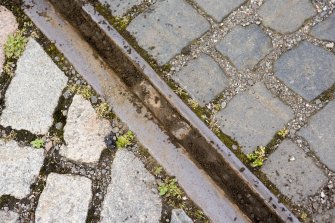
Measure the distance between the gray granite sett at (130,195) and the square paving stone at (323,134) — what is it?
0.98 metres

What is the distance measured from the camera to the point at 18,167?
2814 mm

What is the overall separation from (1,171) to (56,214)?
45 cm

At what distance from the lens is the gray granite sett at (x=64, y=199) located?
107 inches

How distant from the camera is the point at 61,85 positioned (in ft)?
9.93

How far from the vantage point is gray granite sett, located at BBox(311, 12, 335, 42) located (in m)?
2.94

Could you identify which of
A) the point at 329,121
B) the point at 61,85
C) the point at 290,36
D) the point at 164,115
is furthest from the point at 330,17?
the point at 61,85

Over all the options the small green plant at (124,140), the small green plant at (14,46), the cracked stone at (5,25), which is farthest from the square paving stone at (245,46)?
the cracked stone at (5,25)

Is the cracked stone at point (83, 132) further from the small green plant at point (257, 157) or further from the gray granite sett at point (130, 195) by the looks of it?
the small green plant at point (257, 157)

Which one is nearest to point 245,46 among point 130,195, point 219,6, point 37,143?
point 219,6

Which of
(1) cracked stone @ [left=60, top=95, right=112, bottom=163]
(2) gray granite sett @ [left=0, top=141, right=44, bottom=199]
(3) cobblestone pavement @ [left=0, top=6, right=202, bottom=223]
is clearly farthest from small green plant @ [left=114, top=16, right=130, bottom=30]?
(2) gray granite sett @ [left=0, top=141, right=44, bottom=199]

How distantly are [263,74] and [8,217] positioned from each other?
181 centimetres

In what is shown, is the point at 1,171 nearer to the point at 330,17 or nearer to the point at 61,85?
the point at 61,85

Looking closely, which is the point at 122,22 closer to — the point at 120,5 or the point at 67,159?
the point at 120,5

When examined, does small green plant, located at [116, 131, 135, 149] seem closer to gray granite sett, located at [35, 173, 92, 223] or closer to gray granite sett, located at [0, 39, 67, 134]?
gray granite sett, located at [35, 173, 92, 223]
